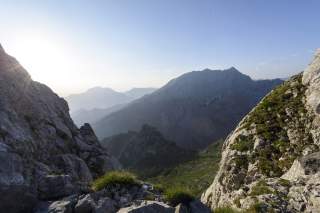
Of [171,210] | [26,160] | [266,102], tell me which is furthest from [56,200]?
[266,102]

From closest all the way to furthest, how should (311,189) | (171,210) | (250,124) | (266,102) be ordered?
(171,210) < (311,189) < (250,124) < (266,102)

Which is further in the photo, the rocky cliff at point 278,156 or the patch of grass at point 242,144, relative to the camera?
the patch of grass at point 242,144

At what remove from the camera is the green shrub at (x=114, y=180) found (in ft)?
49.8

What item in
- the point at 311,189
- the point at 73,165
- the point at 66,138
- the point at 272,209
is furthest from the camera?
the point at 66,138

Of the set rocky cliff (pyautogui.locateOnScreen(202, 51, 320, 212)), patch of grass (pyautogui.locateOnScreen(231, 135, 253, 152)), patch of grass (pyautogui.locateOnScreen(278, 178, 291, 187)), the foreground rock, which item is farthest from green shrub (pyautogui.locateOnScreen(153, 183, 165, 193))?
patch of grass (pyautogui.locateOnScreen(231, 135, 253, 152))

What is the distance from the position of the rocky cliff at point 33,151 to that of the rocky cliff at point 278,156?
39.7 ft

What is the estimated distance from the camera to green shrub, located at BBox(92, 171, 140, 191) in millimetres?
15164

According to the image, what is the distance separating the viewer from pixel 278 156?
28.9 m

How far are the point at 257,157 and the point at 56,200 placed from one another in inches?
868

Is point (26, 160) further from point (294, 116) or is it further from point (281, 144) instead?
point (294, 116)

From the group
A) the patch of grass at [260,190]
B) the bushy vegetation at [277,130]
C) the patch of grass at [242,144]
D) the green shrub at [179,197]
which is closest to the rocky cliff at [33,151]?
the green shrub at [179,197]

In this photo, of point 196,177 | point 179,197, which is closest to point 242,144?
point 179,197

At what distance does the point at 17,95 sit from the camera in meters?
30.7

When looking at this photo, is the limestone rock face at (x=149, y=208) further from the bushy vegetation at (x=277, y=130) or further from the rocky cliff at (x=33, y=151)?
the bushy vegetation at (x=277, y=130)
